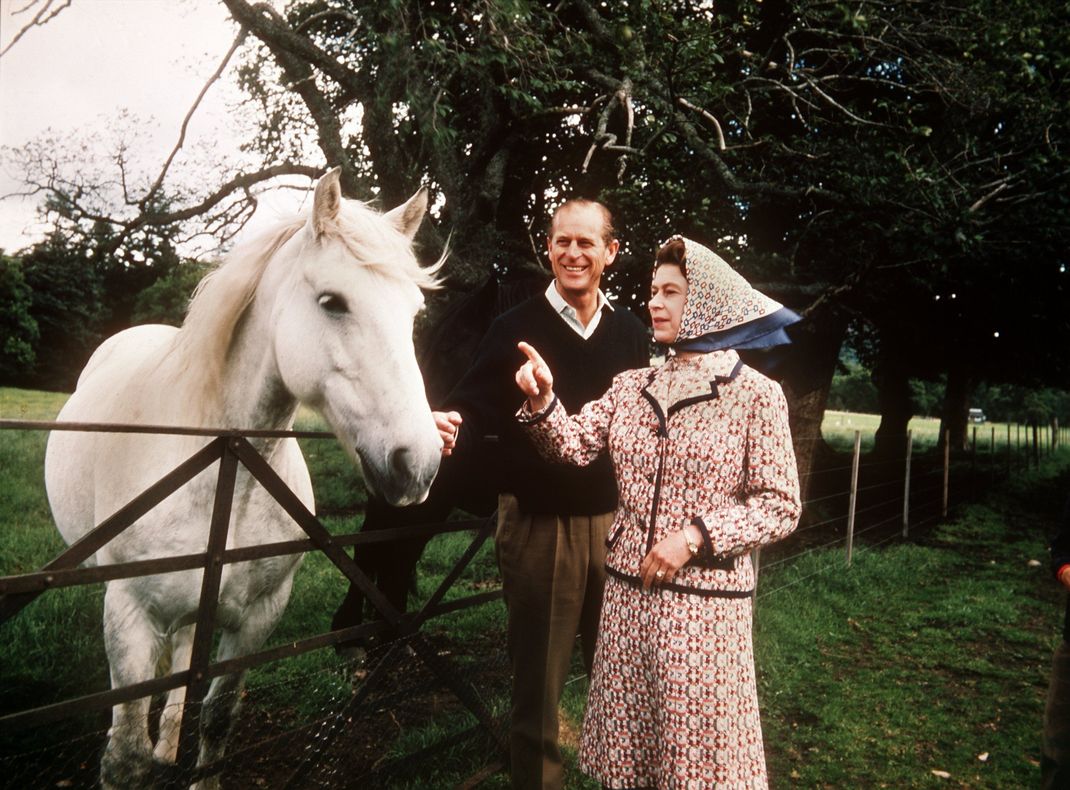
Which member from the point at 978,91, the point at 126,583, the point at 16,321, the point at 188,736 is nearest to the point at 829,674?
the point at 188,736

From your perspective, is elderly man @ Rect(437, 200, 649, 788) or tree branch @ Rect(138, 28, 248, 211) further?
tree branch @ Rect(138, 28, 248, 211)

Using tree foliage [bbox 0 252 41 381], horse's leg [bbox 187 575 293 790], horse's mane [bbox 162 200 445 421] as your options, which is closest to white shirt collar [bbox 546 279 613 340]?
horse's mane [bbox 162 200 445 421]

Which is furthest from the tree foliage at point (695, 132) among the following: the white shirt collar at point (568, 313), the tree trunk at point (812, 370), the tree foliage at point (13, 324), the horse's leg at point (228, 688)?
the tree foliage at point (13, 324)

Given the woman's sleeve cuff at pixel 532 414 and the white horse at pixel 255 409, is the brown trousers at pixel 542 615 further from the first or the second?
the white horse at pixel 255 409

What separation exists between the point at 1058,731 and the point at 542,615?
200cm

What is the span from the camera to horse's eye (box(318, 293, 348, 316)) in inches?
83.9

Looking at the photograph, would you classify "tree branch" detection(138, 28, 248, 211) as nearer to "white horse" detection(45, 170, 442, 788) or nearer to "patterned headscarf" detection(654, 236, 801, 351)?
"white horse" detection(45, 170, 442, 788)

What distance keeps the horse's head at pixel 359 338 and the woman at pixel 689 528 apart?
375 millimetres

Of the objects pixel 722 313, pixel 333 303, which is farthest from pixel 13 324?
pixel 722 313

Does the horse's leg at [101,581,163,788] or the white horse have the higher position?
the white horse

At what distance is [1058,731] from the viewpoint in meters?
2.52

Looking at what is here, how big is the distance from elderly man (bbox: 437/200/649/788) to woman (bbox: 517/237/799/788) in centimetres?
34

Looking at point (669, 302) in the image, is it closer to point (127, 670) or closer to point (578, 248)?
point (578, 248)

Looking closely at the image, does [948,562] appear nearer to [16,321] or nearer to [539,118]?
[539,118]
